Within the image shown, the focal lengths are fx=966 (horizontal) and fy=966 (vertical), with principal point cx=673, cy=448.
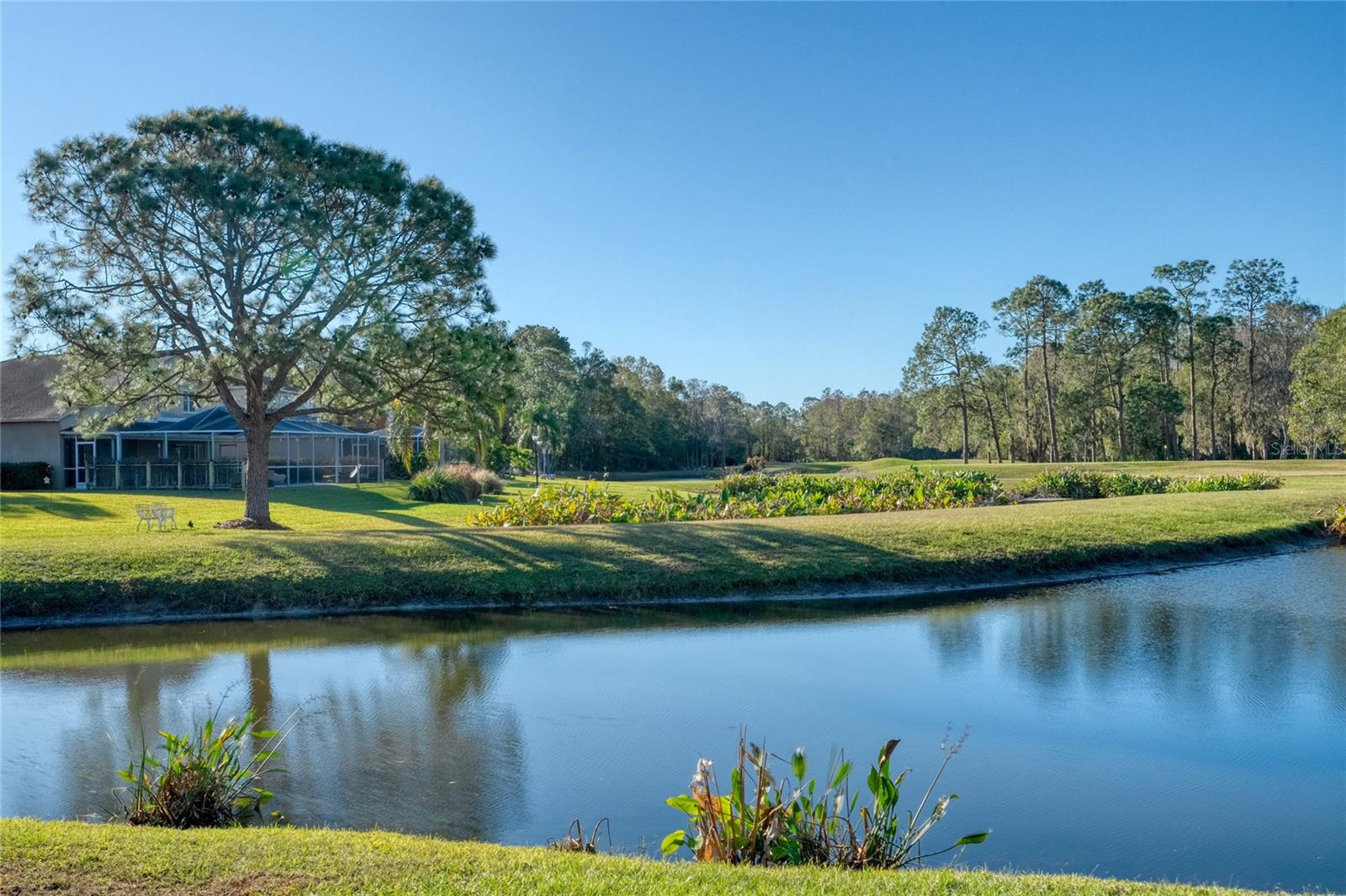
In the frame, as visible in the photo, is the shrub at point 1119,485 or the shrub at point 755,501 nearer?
the shrub at point 755,501

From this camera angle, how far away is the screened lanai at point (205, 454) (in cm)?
3128

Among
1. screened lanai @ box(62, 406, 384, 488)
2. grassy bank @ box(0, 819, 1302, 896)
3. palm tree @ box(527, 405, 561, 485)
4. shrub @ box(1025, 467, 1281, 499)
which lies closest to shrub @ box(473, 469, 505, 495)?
screened lanai @ box(62, 406, 384, 488)

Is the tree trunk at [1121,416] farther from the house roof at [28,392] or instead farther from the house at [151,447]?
the house roof at [28,392]

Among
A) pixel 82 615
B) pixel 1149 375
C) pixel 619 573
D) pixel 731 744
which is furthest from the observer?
pixel 1149 375

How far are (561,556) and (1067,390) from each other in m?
47.7

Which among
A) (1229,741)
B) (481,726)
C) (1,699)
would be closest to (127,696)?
(1,699)

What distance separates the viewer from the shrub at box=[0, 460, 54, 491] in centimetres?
2886

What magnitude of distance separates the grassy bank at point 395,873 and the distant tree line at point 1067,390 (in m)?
39.5

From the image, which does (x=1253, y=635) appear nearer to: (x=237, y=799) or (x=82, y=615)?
(x=237, y=799)

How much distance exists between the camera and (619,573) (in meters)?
14.6

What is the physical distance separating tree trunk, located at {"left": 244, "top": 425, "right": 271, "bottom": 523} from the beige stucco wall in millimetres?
14659

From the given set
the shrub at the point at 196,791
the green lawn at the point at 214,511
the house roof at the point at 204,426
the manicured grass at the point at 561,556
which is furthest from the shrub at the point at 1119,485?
the house roof at the point at 204,426

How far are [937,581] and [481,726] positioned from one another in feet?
30.0

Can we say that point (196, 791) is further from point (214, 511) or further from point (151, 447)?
point (151, 447)
